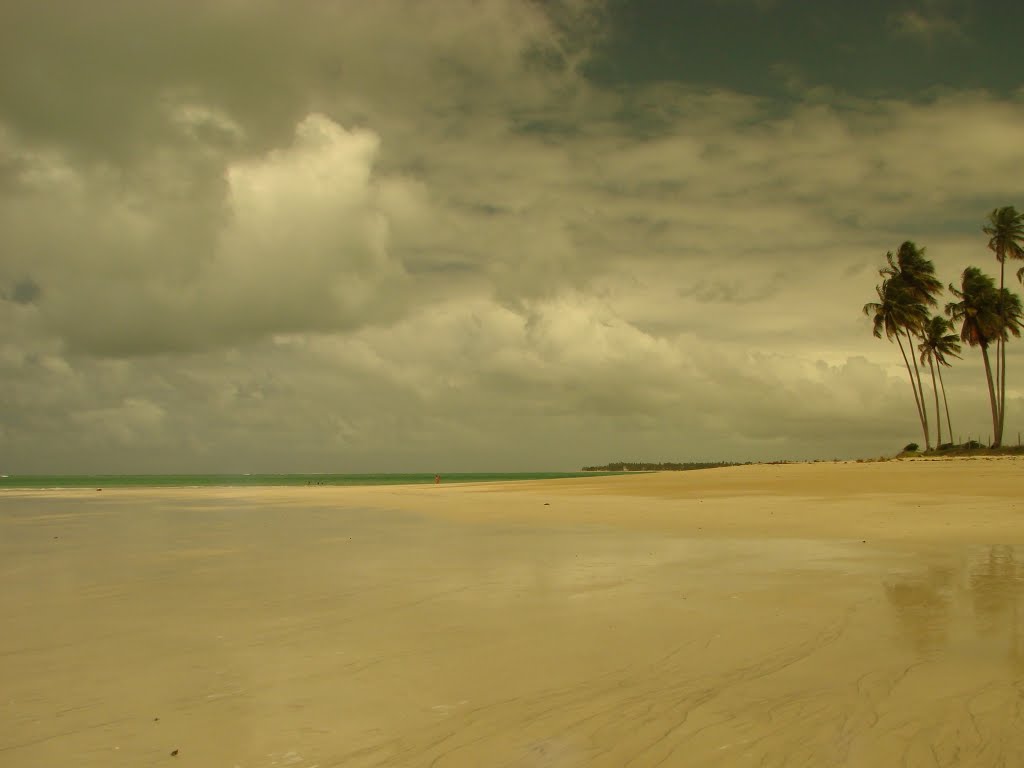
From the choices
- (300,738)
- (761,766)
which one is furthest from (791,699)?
(300,738)

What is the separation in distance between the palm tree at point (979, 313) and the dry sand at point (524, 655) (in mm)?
59224

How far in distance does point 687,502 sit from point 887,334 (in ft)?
161

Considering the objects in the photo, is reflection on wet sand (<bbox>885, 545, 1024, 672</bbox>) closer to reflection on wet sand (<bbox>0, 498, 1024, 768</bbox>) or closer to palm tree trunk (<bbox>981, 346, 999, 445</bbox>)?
reflection on wet sand (<bbox>0, 498, 1024, 768</bbox>)

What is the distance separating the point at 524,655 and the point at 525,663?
259mm

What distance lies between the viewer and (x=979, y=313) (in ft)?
210

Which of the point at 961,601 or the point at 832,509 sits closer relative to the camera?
the point at 961,601

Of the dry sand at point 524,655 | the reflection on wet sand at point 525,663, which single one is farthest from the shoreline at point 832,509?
the reflection on wet sand at point 525,663

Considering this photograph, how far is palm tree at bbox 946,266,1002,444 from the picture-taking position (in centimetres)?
6326

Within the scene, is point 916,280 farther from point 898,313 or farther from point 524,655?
point 524,655

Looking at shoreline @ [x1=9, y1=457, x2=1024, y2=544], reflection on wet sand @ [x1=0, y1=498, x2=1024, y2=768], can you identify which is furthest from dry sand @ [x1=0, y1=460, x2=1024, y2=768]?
shoreline @ [x1=9, y1=457, x2=1024, y2=544]

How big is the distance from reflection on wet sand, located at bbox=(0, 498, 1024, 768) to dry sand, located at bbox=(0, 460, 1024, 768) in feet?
0.10

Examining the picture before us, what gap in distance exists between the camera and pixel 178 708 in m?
5.27

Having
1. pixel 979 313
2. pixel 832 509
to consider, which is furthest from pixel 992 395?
pixel 832 509

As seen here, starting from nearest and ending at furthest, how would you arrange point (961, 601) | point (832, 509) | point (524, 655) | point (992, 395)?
point (524, 655) < point (961, 601) < point (832, 509) < point (992, 395)
